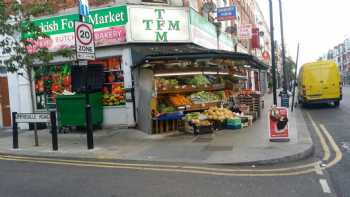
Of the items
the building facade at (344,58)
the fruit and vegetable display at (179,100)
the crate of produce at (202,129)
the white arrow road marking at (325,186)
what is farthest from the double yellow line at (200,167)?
the building facade at (344,58)

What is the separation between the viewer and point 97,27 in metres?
14.8

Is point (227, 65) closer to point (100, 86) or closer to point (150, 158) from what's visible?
point (100, 86)

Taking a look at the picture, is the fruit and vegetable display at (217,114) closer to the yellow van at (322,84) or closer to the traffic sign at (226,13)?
the traffic sign at (226,13)

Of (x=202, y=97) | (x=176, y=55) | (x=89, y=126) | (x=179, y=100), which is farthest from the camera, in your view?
(x=202, y=97)

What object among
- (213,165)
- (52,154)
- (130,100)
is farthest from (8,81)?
(213,165)

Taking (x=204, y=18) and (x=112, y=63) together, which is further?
(x=204, y=18)

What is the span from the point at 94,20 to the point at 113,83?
2.52 metres

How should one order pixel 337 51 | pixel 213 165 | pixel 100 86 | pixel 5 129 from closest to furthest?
pixel 213 165, pixel 100 86, pixel 5 129, pixel 337 51

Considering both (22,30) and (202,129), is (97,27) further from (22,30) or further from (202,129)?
(202,129)

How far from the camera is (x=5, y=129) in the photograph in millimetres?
16500

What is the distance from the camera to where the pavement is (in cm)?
877

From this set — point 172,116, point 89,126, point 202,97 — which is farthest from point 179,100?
point 89,126

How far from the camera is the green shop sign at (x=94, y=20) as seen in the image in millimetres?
14301

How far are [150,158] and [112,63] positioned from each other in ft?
21.8
